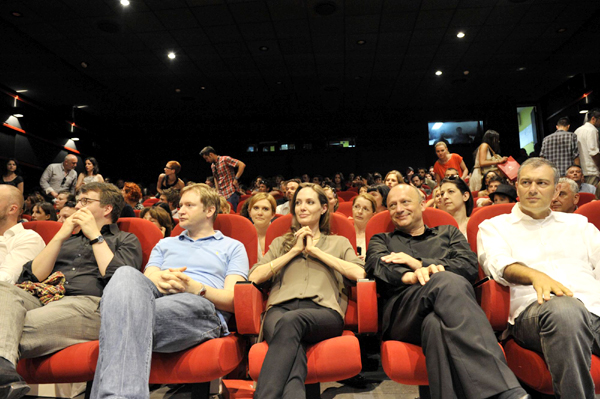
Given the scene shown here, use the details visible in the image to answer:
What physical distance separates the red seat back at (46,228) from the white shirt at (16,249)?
9 cm

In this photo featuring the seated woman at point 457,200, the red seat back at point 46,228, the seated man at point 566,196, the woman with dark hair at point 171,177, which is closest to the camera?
the red seat back at point 46,228

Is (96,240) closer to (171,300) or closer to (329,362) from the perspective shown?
(171,300)

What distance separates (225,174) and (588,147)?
430cm

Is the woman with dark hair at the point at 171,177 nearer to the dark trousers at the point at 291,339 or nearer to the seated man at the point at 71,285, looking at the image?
the seated man at the point at 71,285

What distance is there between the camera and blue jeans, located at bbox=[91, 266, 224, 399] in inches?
53.4

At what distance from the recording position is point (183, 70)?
764 cm

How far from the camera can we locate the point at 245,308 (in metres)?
1.64

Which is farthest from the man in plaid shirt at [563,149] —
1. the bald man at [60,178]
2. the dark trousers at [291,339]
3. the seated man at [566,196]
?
the bald man at [60,178]

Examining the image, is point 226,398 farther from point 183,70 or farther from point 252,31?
point 183,70

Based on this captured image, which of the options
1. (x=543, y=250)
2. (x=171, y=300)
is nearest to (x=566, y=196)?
(x=543, y=250)

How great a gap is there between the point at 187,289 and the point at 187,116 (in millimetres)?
9521

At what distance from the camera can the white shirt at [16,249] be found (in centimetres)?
200

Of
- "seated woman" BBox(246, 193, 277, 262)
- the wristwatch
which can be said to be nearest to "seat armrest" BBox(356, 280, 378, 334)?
the wristwatch

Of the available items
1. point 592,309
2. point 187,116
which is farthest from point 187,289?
point 187,116
